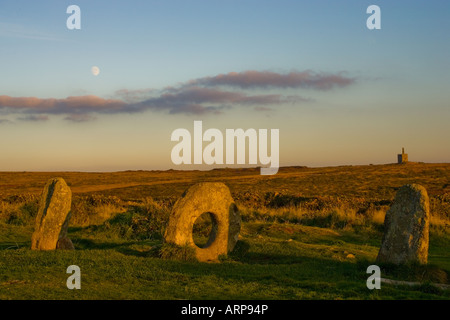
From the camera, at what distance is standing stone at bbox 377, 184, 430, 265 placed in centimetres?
1347

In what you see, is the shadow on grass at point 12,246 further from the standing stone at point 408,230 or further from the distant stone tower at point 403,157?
the distant stone tower at point 403,157

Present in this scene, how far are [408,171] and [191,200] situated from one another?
60741mm

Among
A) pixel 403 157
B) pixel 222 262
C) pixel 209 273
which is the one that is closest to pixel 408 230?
pixel 222 262

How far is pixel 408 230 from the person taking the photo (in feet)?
44.6

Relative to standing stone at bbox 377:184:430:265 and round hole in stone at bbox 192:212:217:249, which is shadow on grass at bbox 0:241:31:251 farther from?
standing stone at bbox 377:184:430:265

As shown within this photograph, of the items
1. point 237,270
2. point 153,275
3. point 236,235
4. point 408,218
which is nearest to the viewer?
point 153,275

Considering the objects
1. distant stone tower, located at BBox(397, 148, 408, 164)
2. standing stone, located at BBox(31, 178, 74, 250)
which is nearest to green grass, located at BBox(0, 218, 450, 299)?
standing stone, located at BBox(31, 178, 74, 250)

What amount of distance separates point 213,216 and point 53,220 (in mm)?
4984

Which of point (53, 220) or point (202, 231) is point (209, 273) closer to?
point (53, 220)

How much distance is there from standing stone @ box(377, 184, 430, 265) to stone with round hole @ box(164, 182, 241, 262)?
4762 mm

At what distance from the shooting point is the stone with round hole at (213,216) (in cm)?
1480
